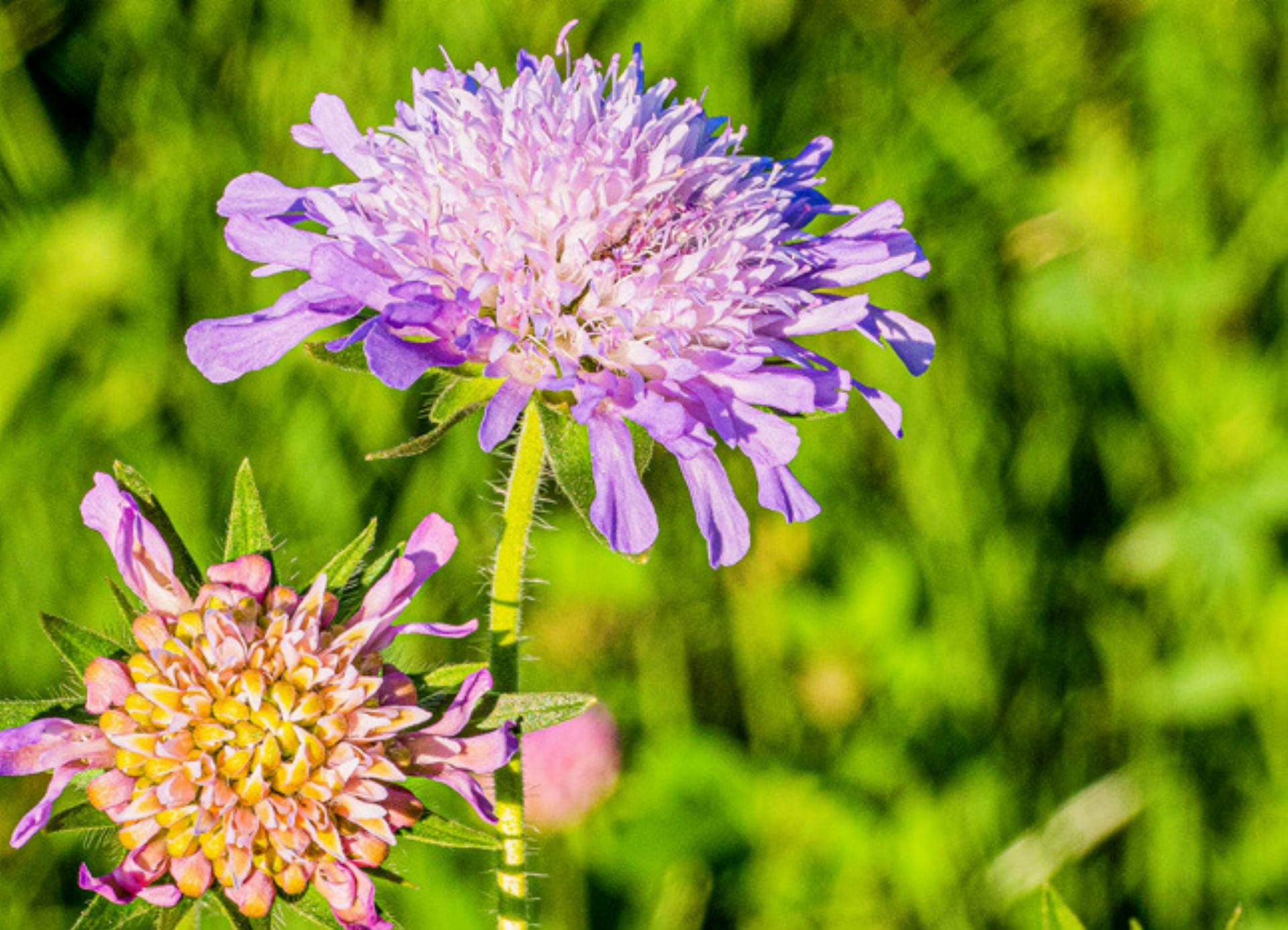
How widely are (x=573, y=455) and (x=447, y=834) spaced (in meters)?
0.40

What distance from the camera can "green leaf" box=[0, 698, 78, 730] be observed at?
136cm

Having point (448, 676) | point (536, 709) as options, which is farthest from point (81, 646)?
point (536, 709)

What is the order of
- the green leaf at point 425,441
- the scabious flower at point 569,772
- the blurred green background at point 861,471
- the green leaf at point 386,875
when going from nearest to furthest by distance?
the green leaf at point 425,441 → the green leaf at point 386,875 → the scabious flower at point 569,772 → the blurred green background at point 861,471

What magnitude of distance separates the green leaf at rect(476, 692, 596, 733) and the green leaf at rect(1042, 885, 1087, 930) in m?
0.57

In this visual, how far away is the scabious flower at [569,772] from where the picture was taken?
267cm

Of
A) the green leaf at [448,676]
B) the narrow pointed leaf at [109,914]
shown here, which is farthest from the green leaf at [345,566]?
the narrow pointed leaf at [109,914]

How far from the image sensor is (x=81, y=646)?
1.43 m

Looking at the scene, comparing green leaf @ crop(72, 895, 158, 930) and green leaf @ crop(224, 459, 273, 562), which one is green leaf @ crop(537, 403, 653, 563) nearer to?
green leaf @ crop(224, 459, 273, 562)

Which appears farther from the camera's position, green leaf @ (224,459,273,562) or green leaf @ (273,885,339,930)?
green leaf @ (224,459,273,562)

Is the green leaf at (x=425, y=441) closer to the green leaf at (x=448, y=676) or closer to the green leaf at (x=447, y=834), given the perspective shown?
the green leaf at (x=448, y=676)

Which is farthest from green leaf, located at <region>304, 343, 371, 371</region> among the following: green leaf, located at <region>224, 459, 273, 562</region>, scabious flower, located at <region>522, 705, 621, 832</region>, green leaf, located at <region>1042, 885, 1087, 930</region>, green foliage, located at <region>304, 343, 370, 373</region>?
scabious flower, located at <region>522, 705, 621, 832</region>

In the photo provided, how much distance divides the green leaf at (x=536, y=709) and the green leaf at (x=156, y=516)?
0.37m

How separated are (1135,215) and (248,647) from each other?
2.84m

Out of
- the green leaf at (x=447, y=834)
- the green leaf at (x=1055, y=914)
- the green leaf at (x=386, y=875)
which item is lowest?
the green leaf at (x=1055, y=914)
